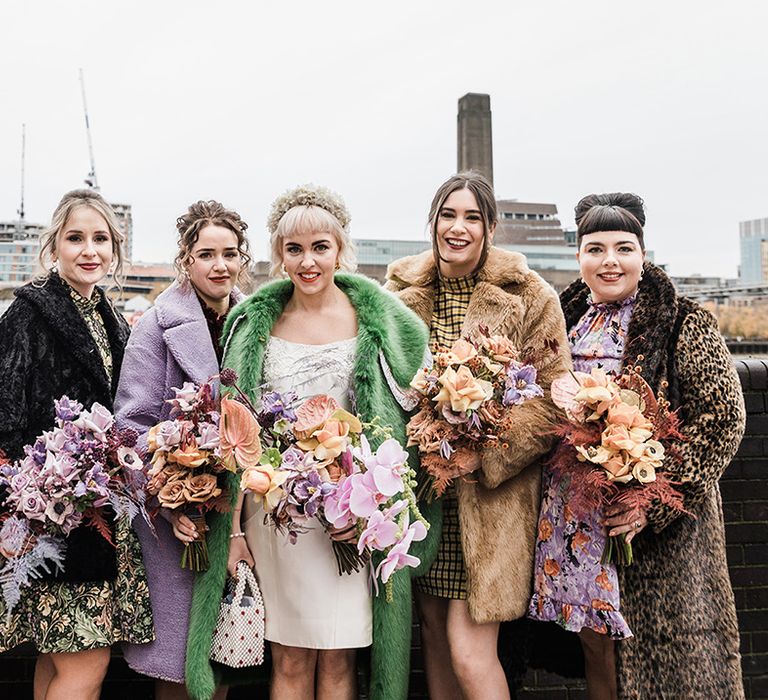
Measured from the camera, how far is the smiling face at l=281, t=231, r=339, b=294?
2.95m

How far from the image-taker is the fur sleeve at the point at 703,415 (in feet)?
9.16

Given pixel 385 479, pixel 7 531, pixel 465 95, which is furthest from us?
pixel 465 95

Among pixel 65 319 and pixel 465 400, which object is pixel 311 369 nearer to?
pixel 465 400

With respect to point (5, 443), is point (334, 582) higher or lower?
lower

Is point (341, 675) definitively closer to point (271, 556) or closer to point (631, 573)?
point (271, 556)

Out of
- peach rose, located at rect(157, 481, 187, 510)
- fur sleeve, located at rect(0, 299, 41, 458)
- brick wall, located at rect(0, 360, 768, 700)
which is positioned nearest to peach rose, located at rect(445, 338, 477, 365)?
peach rose, located at rect(157, 481, 187, 510)

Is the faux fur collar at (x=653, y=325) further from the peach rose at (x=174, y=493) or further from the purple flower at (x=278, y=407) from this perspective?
the peach rose at (x=174, y=493)

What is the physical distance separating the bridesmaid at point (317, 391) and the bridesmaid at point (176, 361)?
0.13m

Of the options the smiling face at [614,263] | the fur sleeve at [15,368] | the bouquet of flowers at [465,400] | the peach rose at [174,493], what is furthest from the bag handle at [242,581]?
the smiling face at [614,263]

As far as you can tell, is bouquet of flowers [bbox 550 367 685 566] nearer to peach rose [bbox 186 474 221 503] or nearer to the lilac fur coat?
peach rose [bbox 186 474 221 503]

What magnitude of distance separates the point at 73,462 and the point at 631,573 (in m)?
2.09

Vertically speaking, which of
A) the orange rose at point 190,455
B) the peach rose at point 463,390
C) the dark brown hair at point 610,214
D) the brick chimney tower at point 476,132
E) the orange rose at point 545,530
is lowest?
the orange rose at point 545,530

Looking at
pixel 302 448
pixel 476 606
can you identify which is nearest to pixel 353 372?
pixel 302 448

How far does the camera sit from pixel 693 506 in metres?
2.87
